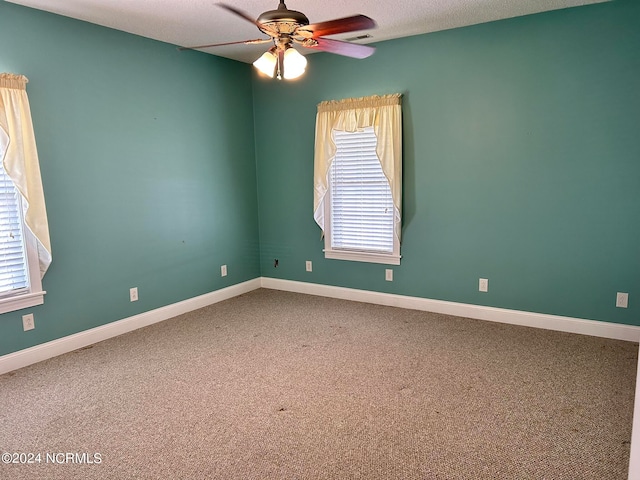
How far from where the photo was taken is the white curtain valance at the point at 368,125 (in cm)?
432

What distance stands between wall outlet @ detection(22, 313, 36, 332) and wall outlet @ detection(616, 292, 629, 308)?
4.74 meters

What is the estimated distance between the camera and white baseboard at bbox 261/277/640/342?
3653mm

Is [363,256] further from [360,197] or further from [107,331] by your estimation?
[107,331]

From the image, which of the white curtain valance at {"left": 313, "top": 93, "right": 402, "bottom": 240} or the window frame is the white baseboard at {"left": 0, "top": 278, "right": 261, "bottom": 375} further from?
the white curtain valance at {"left": 313, "top": 93, "right": 402, "bottom": 240}

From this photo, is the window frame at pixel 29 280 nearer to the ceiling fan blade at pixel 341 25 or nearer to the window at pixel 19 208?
the window at pixel 19 208

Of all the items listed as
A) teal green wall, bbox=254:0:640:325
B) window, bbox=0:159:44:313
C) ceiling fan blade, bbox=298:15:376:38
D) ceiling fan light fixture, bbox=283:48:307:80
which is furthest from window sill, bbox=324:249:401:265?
window, bbox=0:159:44:313

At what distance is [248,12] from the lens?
350 cm

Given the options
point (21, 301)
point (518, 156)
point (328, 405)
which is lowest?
point (328, 405)

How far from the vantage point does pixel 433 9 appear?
3518mm

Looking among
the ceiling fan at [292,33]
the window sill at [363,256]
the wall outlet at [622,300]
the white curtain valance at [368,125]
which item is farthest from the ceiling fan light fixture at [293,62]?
the wall outlet at [622,300]

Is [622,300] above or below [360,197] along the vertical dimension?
below

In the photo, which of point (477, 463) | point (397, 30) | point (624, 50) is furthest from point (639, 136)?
point (477, 463)

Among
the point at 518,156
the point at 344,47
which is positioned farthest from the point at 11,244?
the point at 518,156

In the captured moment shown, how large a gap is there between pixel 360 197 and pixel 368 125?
2.48 ft
